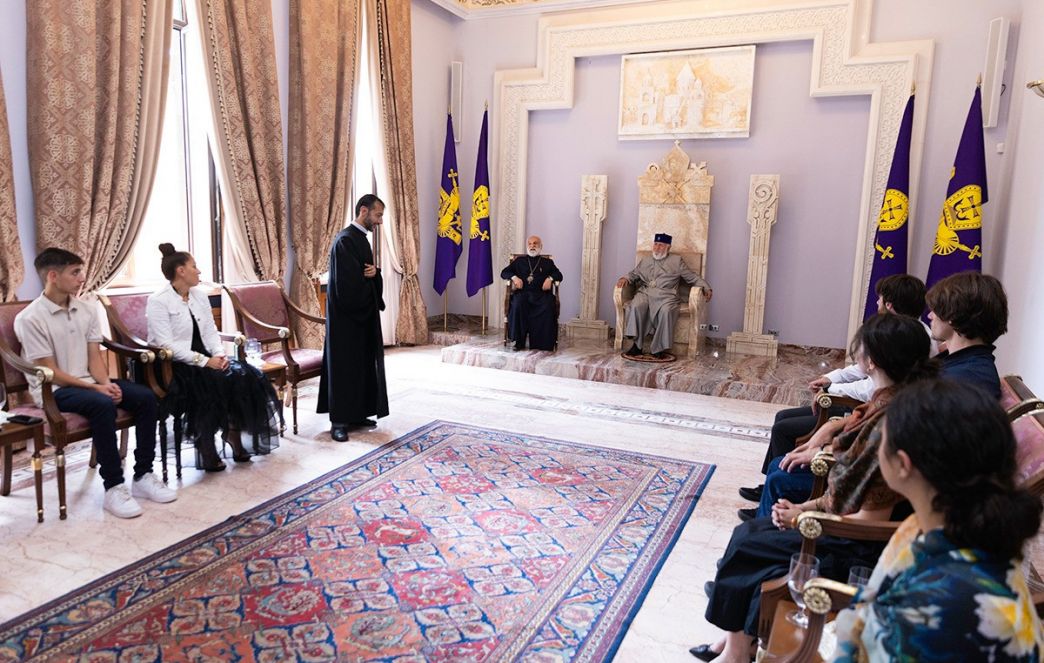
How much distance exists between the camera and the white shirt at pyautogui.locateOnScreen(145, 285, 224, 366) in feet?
11.2

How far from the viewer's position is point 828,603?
1.35 m

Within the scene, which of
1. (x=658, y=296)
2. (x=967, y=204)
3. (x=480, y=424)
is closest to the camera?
(x=480, y=424)

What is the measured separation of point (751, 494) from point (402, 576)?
180cm

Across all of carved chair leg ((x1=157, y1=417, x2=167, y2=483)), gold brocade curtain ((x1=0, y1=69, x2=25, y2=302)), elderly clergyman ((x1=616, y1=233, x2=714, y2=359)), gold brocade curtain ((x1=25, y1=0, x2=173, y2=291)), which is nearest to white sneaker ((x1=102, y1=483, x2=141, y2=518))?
carved chair leg ((x1=157, y1=417, x2=167, y2=483))

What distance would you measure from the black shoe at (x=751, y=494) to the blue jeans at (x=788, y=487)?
89cm

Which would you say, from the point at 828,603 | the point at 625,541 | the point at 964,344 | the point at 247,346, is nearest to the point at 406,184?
the point at 247,346

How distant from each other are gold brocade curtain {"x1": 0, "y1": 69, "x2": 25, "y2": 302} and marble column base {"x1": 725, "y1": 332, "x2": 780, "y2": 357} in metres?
5.63

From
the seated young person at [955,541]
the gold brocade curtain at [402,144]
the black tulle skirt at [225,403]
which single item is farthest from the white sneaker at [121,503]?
the gold brocade curtain at [402,144]

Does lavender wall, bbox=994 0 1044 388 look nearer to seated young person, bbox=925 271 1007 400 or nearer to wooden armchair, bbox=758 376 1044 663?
seated young person, bbox=925 271 1007 400

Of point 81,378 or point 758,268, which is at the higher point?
point 758,268

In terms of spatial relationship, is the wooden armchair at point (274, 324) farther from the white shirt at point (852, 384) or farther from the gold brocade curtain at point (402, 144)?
the white shirt at point (852, 384)

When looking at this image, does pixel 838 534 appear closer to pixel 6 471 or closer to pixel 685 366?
pixel 6 471

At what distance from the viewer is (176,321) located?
348 cm

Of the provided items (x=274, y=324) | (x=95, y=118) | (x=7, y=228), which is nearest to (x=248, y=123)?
(x=95, y=118)
